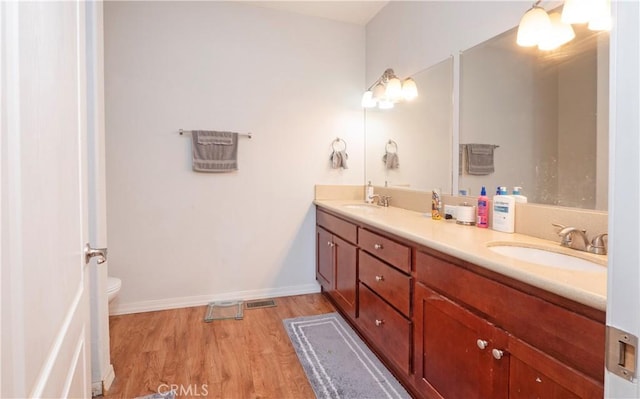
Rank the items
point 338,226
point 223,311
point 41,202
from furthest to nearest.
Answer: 1. point 223,311
2. point 338,226
3. point 41,202

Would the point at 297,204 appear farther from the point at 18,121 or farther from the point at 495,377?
the point at 18,121

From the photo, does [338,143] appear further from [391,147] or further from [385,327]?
[385,327]

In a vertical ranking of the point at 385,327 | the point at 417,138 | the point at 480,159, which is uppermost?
the point at 417,138

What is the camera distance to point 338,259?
2.50 m

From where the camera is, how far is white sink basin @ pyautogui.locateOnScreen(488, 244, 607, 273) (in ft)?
3.81

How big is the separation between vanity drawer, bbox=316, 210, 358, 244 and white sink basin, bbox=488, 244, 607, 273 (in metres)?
0.95

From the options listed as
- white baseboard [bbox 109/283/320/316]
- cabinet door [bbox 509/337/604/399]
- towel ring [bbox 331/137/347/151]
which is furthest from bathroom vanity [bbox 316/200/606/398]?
towel ring [bbox 331/137/347/151]

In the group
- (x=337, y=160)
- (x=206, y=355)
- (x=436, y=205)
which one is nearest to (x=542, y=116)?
(x=436, y=205)

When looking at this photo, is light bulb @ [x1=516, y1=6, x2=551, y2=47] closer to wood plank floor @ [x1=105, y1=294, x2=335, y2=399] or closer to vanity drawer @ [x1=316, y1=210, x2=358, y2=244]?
vanity drawer @ [x1=316, y1=210, x2=358, y2=244]

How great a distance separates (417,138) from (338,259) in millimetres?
1097

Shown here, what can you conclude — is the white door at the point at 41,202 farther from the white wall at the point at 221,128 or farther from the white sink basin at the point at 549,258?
the white wall at the point at 221,128

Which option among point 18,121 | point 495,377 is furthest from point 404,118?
point 18,121

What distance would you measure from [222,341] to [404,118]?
2.14 m

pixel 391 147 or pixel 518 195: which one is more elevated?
pixel 391 147
